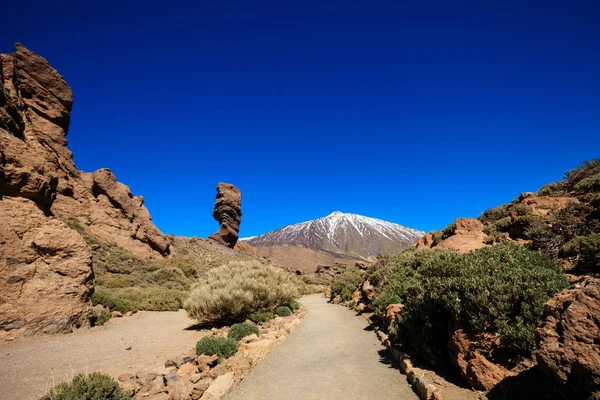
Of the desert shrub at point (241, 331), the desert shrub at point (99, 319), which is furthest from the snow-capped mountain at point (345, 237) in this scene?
the desert shrub at point (241, 331)

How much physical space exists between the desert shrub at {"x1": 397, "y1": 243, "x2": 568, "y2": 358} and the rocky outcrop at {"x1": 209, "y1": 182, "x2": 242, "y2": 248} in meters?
52.4

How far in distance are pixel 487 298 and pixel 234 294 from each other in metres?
8.22

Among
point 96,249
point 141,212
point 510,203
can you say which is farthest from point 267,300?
point 141,212

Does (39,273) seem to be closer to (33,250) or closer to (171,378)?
(33,250)

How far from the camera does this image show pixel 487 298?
454 centimetres

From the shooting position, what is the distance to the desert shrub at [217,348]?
6855 mm

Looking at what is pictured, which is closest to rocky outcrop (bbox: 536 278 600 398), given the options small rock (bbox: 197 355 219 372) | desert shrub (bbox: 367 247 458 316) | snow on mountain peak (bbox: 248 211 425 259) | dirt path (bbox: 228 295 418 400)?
dirt path (bbox: 228 295 418 400)

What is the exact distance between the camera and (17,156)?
10359 millimetres

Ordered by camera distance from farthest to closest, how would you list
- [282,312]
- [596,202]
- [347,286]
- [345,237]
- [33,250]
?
1. [345,237]
2. [347,286]
3. [282,312]
4. [33,250]
5. [596,202]

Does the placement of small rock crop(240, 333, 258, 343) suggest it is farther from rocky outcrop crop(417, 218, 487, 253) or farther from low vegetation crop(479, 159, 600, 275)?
rocky outcrop crop(417, 218, 487, 253)

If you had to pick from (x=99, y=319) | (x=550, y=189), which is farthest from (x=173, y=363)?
(x=550, y=189)

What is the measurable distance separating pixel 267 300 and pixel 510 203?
49.8 feet

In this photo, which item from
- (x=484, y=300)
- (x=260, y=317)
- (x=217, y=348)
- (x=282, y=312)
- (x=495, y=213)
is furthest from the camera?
(x=495, y=213)

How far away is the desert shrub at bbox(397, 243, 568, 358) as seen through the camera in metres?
4.12
